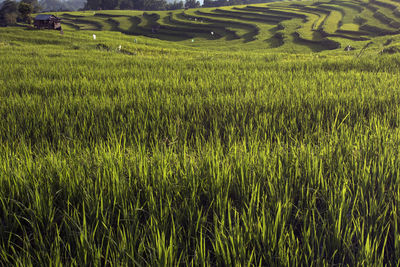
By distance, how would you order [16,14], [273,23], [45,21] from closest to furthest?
[45,21], [273,23], [16,14]

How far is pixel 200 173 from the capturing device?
1.38 meters

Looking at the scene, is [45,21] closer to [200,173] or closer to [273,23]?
[273,23]

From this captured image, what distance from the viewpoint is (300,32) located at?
28.5 metres

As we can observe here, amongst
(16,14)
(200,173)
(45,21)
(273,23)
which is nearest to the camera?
(200,173)

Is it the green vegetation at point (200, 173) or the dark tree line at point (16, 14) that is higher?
the dark tree line at point (16, 14)

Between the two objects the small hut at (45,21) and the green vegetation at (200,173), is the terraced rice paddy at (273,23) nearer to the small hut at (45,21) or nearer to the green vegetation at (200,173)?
the small hut at (45,21)

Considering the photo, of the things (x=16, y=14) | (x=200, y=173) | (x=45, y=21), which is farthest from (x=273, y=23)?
(x=16, y=14)

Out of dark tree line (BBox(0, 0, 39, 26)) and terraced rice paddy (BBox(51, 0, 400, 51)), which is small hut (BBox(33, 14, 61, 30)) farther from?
terraced rice paddy (BBox(51, 0, 400, 51))

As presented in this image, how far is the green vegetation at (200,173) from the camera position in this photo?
0.94 metres

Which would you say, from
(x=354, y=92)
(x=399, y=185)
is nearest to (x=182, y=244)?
(x=399, y=185)

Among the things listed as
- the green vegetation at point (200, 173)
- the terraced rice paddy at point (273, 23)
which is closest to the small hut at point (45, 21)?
the terraced rice paddy at point (273, 23)

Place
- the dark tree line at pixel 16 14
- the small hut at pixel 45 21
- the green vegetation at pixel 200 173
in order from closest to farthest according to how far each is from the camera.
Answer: the green vegetation at pixel 200 173, the small hut at pixel 45 21, the dark tree line at pixel 16 14

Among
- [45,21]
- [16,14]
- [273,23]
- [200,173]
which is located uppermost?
[16,14]

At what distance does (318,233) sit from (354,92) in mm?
2335
